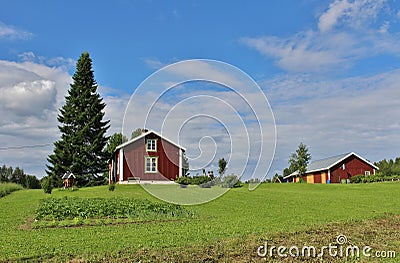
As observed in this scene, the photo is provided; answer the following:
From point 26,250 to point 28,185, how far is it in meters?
42.1

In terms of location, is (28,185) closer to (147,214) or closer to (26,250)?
(147,214)

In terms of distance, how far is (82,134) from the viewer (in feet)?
147

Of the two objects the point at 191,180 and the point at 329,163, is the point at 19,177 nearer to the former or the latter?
the point at 191,180

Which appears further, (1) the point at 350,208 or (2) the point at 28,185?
(2) the point at 28,185

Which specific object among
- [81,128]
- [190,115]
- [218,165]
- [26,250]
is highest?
[81,128]

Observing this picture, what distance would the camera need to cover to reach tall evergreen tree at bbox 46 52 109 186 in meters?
44.1

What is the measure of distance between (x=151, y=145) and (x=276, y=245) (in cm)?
2972

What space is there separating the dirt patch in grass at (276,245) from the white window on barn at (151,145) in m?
27.6

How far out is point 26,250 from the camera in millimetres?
8281

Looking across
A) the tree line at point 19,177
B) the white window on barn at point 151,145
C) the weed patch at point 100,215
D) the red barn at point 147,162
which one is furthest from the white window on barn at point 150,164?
the weed patch at point 100,215

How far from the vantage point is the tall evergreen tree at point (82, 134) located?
1735 inches

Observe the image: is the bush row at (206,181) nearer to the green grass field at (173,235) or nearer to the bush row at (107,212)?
the bush row at (107,212)

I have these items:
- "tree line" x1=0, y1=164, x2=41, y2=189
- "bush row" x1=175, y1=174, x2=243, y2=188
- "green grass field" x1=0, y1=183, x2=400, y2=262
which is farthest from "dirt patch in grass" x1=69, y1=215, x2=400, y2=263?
"tree line" x1=0, y1=164, x2=41, y2=189

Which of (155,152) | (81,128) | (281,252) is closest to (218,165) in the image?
(281,252)
